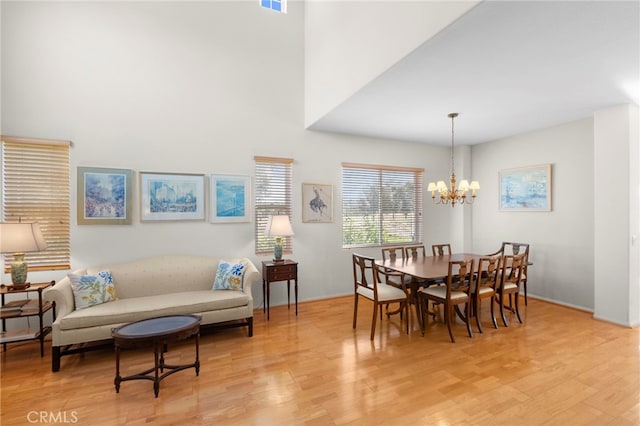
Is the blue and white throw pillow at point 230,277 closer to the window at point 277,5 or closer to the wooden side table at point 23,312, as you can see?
the wooden side table at point 23,312

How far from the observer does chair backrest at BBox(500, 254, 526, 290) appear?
3537 millimetres

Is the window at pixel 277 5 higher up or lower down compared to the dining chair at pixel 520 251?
higher up

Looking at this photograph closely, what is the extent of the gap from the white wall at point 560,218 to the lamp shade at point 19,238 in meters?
6.56

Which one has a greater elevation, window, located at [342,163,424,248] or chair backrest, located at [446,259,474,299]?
window, located at [342,163,424,248]

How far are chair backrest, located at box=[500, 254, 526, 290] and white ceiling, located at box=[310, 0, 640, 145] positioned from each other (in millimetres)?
1897

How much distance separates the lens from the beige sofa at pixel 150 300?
279cm

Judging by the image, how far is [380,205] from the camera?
5.38 m

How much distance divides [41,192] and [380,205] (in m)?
4.72

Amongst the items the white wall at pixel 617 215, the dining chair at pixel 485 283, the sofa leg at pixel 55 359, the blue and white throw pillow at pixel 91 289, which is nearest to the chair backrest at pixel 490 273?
the dining chair at pixel 485 283

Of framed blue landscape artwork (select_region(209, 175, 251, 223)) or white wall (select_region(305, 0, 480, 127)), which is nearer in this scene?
white wall (select_region(305, 0, 480, 127))

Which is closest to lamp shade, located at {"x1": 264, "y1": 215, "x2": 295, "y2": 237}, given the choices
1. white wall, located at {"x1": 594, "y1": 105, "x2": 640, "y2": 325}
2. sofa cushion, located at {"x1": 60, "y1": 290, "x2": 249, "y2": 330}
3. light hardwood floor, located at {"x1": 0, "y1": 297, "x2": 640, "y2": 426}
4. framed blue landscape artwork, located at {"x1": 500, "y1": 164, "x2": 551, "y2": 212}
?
sofa cushion, located at {"x1": 60, "y1": 290, "x2": 249, "y2": 330}

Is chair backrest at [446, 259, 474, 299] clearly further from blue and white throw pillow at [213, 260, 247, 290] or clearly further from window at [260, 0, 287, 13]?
window at [260, 0, 287, 13]

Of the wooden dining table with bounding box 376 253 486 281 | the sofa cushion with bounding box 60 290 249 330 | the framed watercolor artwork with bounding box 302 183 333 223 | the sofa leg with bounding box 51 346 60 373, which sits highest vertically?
the framed watercolor artwork with bounding box 302 183 333 223

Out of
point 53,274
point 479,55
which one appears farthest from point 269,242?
point 479,55
